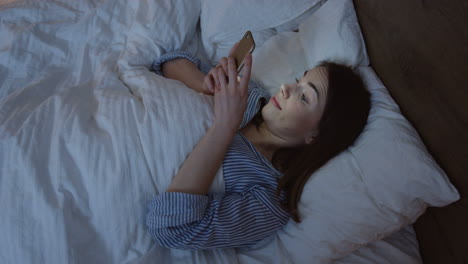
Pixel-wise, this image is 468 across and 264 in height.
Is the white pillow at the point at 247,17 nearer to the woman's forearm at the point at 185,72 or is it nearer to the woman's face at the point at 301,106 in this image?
the woman's forearm at the point at 185,72

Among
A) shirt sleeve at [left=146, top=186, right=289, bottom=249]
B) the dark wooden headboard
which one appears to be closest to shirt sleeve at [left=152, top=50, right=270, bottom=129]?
shirt sleeve at [left=146, top=186, right=289, bottom=249]

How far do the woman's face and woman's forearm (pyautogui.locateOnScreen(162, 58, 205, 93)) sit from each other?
0.93 feet

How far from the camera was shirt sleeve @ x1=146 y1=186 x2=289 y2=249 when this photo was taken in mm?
681

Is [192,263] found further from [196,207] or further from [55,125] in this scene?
[55,125]

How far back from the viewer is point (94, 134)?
731mm

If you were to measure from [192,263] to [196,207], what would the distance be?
155 mm

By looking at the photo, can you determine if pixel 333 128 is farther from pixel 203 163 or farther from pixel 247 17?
pixel 247 17

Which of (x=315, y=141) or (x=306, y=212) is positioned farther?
(x=315, y=141)

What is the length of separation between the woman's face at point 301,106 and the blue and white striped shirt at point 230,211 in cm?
12

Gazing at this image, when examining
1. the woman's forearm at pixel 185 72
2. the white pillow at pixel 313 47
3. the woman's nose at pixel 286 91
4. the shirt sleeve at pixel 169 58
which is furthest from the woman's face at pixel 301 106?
the shirt sleeve at pixel 169 58

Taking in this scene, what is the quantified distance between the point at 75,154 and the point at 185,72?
0.49 metres

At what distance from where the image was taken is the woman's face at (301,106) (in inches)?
33.8

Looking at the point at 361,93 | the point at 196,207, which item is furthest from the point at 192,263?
the point at 361,93

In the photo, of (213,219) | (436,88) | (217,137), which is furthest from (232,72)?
(436,88)
